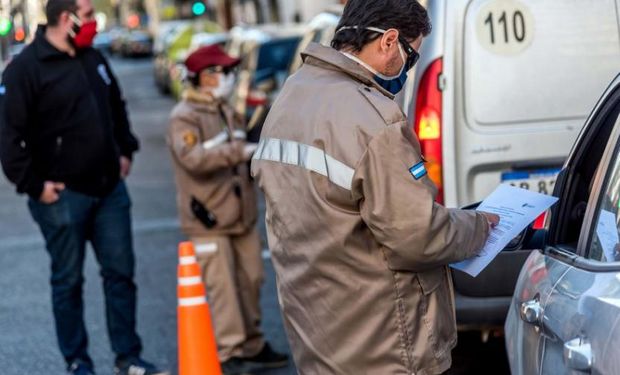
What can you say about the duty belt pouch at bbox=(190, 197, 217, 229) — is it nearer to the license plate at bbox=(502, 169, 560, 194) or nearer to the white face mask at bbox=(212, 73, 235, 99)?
the white face mask at bbox=(212, 73, 235, 99)

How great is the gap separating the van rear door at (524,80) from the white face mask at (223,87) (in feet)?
4.72

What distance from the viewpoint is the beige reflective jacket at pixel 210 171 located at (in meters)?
7.07

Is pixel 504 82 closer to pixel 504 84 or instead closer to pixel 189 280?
pixel 504 84

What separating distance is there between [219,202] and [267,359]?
90 cm

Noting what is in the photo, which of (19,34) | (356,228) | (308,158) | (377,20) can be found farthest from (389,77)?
(19,34)

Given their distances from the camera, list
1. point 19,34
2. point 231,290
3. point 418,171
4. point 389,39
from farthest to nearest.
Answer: point 19,34
point 231,290
point 389,39
point 418,171

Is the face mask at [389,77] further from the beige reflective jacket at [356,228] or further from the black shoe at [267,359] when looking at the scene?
the black shoe at [267,359]

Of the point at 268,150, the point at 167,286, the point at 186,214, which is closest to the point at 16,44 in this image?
the point at 167,286

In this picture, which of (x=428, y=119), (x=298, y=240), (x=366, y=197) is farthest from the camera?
(x=428, y=119)

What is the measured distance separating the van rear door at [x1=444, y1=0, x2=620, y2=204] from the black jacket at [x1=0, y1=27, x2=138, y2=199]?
5.71ft

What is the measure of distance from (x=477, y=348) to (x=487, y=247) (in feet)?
10.4

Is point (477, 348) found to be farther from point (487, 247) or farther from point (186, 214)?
point (487, 247)

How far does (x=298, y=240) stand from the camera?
3.93 metres

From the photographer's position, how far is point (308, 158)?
3.82m
